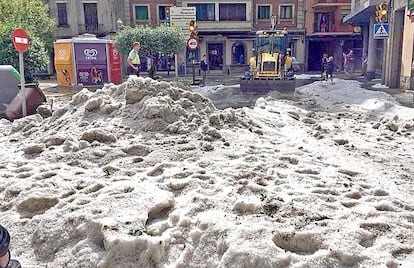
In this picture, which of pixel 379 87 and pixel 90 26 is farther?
pixel 90 26

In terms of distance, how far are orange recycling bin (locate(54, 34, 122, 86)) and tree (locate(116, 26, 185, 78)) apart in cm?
220

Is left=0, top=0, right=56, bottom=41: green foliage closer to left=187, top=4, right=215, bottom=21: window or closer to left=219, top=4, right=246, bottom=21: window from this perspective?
left=187, top=4, right=215, bottom=21: window

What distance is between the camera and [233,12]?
33438mm

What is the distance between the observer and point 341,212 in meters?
3.66

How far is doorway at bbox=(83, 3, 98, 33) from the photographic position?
3216 centimetres

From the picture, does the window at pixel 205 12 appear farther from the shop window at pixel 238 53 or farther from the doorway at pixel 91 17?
the doorway at pixel 91 17

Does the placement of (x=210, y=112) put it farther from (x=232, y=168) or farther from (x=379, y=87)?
(x=379, y=87)

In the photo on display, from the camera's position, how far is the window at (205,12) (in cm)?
3300

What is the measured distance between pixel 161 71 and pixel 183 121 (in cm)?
2650

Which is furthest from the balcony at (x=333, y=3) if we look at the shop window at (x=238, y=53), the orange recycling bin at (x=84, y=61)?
the orange recycling bin at (x=84, y=61)

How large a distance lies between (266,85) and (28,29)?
11.1 metres

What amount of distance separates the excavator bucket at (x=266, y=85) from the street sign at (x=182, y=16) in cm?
496

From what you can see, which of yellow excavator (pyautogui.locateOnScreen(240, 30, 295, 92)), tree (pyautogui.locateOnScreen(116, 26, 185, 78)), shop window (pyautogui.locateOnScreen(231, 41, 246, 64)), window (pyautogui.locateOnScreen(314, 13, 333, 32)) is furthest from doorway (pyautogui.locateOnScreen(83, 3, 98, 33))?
yellow excavator (pyautogui.locateOnScreen(240, 30, 295, 92))

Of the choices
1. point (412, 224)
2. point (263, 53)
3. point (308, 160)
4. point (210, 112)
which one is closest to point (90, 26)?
point (263, 53)
